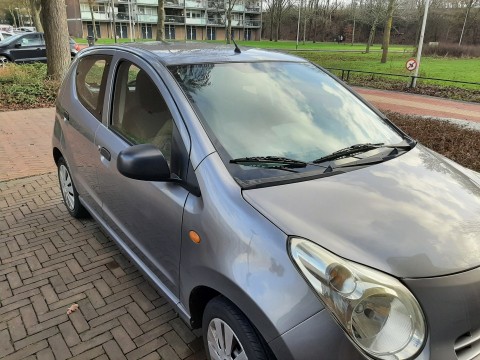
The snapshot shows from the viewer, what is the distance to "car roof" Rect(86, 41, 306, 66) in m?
2.61

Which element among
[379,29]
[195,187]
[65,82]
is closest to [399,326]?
[195,187]

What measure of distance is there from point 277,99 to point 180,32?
73.9m

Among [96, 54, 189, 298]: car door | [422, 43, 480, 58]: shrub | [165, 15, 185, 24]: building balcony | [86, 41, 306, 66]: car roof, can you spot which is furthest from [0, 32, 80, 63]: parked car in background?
[165, 15, 185, 24]: building balcony

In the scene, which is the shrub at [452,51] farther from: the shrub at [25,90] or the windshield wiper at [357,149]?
the windshield wiper at [357,149]

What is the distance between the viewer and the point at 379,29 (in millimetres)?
72875

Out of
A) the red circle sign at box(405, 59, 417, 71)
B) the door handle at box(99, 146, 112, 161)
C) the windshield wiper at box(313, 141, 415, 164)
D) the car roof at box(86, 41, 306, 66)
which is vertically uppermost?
the car roof at box(86, 41, 306, 66)

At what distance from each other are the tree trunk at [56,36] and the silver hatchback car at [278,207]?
9160mm

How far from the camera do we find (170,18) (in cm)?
6800

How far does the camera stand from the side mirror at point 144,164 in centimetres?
202

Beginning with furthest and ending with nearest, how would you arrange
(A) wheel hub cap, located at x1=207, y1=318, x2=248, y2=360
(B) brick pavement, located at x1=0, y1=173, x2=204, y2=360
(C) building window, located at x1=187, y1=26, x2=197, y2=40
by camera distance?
(C) building window, located at x1=187, y1=26, x2=197, y2=40 < (B) brick pavement, located at x1=0, y1=173, x2=204, y2=360 < (A) wheel hub cap, located at x1=207, y1=318, x2=248, y2=360

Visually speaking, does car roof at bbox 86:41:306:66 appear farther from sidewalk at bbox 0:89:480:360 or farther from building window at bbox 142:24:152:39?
building window at bbox 142:24:152:39

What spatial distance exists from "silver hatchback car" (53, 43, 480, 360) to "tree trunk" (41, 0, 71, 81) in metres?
9.16

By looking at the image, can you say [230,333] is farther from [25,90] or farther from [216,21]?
[216,21]

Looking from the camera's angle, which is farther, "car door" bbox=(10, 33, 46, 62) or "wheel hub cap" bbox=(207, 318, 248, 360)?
"car door" bbox=(10, 33, 46, 62)
